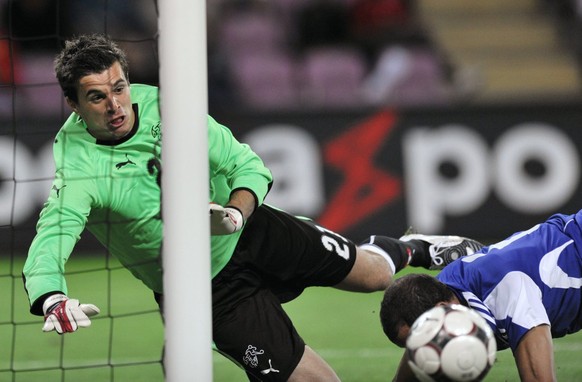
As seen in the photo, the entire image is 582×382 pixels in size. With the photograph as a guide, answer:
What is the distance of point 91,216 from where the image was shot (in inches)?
180

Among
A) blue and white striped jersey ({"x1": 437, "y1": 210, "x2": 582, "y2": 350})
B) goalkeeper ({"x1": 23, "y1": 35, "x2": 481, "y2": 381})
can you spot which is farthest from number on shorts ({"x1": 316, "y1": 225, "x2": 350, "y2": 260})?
blue and white striped jersey ({"x1": 437, "y1": 210, "x2": 582, "y2": 350})

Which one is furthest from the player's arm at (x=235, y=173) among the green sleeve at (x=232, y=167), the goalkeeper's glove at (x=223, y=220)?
the goalkeeper's glove at (x=223, y=220)

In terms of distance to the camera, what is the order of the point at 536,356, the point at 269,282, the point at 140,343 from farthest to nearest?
the point at 140,343
the point at 269,282
the point at 536,356

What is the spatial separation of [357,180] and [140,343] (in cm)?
342

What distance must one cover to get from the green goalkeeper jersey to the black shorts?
133mm

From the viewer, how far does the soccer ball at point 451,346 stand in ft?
12.3

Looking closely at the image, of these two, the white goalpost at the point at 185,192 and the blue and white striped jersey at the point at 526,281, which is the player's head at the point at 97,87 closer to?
the white goalpost at the point at 185,192

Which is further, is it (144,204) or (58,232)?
(144,204)

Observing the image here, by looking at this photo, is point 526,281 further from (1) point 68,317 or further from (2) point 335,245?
(1) point 68,317

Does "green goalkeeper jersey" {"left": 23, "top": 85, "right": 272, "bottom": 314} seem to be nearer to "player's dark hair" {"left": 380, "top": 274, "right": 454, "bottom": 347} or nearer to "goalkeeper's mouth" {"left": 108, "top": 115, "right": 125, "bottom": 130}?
"goalkeeper's mouth" {"left": 108, "top": 115, "right": 125, "bottom": 130}

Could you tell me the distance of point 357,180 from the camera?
9.52 meters

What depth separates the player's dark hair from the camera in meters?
4.07

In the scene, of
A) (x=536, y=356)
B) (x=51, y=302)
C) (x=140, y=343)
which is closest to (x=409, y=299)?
(x=536, y=356)

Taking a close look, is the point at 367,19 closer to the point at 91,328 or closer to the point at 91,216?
the point at 91,328
